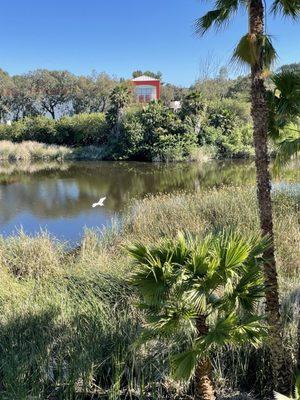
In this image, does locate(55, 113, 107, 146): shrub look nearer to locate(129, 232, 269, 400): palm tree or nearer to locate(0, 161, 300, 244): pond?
locate(0, 161, 300, 244): pond

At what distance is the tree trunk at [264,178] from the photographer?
3656 mm

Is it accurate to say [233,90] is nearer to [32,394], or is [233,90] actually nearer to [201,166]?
[201,166]

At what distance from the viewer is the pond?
13.6m

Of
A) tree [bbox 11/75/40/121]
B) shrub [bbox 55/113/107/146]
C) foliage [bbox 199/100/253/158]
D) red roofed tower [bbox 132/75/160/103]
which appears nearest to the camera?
foliage [bbox 199/100/253/158]

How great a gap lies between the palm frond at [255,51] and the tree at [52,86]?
4811 cm

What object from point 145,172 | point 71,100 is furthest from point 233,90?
point 145,172

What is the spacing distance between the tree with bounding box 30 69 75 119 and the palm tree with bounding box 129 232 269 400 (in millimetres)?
49072

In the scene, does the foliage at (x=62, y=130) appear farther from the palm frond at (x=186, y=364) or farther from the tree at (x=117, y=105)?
the palm frond at (x=186, y=364)

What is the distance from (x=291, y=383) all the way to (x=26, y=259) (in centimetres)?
515

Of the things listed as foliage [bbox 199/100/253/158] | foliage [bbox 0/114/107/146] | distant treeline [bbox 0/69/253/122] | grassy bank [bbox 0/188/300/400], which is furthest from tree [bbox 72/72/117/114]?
grassy bank [bbox 0/188/300/400]

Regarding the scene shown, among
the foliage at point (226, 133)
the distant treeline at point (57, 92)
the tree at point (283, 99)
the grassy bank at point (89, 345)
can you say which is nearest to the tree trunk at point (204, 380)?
the grassy bank at point (89, 345)

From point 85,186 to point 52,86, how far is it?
30.8m

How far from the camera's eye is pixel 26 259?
7543 millimetres

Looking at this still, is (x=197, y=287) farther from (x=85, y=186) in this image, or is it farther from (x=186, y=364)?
(x=85, y=186)
